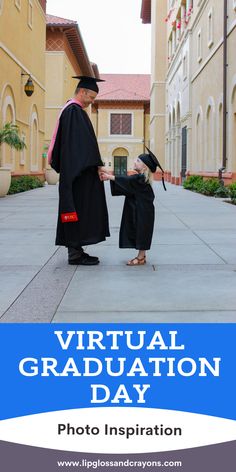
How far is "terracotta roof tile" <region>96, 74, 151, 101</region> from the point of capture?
6388cm

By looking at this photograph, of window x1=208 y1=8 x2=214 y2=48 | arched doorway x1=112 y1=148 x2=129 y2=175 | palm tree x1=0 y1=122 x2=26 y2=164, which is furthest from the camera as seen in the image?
arched doorway x1=112 y1=148 x2=129 y2=175

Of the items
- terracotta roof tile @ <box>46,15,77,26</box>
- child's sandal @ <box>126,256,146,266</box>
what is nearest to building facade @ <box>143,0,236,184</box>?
terracotta roof tile @ <box>46,15,77,26</box>

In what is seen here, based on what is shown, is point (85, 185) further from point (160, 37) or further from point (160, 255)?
point (160, 37)

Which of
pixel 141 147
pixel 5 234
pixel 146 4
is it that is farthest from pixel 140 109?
pixel 5 234

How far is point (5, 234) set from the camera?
9.60m

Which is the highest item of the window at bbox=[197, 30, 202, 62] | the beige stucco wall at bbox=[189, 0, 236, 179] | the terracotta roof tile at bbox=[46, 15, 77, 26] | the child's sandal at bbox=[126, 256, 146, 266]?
the terracotta roof tile at bbox=[46, 15, 77, 26]

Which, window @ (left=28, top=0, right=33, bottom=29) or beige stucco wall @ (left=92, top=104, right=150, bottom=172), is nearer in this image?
window @ (left=28, top=0, right=33, bottom=29)

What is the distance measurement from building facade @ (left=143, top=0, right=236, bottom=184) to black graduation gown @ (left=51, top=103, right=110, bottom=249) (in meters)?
13.4

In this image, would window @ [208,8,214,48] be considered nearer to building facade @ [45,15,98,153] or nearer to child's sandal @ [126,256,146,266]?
building facade @ [45,15,98,153]

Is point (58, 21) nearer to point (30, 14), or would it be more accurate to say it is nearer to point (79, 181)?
point (30, 14)

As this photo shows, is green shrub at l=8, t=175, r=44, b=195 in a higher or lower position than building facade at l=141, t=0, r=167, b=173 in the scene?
lower

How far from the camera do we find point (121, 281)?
5914 mm

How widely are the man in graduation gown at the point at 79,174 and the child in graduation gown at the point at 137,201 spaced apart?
0.22m

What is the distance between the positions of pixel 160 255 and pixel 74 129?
1.82m
